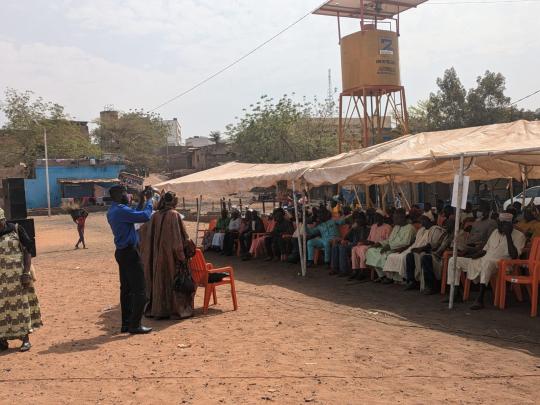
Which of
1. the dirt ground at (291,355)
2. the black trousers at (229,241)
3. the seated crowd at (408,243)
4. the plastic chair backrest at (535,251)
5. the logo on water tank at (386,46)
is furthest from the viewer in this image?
the logo on water tank at (386,46)

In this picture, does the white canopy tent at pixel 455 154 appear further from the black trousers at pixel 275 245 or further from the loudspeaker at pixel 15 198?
the loudspeaker at pixel 15 198

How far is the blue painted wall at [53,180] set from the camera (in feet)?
133

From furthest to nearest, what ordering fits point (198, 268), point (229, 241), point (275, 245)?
point (229, 241) → point (275, 245) → point (198, 268)

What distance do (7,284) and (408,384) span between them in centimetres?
410

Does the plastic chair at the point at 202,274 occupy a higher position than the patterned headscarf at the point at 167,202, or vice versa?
the patterned headscarf at the point at 167,202

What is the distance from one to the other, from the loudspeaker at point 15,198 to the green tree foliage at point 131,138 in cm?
4093

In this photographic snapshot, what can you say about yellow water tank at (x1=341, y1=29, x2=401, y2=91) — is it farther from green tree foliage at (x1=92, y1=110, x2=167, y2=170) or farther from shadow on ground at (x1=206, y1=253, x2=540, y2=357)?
green tree foliage at (x1=92, y1=110, x2=167, y2=170)

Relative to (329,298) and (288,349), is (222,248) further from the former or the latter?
(288,349)

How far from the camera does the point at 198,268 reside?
7352 mm

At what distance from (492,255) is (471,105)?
27882mm

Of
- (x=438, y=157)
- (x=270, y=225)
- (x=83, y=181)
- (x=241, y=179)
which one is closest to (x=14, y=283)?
(x=438, y=157)

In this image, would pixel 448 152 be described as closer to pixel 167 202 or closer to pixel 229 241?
pixel 167 202

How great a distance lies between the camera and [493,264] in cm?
686

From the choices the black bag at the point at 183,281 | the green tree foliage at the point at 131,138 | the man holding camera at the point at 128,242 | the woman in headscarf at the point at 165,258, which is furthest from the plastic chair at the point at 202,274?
the green tree foliage at the point at 131,138
